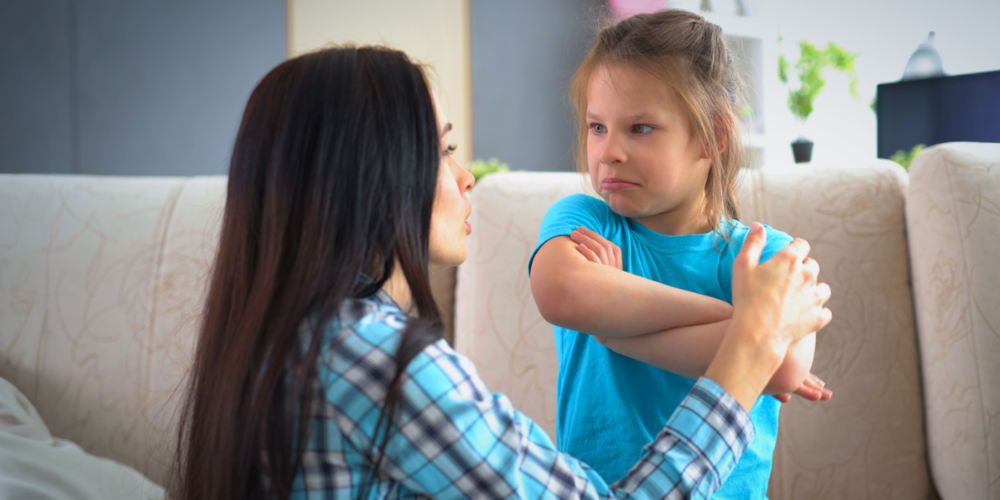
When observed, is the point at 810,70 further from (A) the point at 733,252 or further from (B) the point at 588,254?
(B) the point at 588,254

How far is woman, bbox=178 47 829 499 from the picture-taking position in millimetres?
500

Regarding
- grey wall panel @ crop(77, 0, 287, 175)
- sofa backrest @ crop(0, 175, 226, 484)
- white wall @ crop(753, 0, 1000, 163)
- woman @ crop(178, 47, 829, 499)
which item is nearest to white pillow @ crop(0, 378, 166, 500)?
→ sofa backrest @ crop(0, 175, 226, 484)

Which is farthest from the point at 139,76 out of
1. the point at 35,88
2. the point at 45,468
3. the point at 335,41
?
the point at 45,468

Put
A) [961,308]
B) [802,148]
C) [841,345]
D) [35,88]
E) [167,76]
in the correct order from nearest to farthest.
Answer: [961,308]
[841,345]
[802,148]
[35,88]
[167,76]

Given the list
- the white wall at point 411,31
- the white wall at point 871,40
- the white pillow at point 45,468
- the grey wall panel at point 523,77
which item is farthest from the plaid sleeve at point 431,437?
the grey wall panel at point 523,77

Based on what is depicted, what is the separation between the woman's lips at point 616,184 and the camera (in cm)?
80

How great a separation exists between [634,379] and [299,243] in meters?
0.47

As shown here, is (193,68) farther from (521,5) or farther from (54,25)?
(521,5)

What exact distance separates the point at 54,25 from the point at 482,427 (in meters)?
3.06

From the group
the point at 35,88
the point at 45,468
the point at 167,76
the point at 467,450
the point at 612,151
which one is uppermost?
the point at 167,76

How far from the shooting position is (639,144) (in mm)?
778

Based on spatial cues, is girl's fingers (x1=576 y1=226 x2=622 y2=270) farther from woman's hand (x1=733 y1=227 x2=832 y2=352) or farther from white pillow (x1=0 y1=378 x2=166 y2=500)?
white pillow (x1=0 y1=378 x2=166 y2=500)

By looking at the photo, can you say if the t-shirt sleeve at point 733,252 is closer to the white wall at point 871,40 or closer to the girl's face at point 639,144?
the girl's face at point 639,144

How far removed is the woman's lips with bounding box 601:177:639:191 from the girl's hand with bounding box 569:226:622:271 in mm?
74
